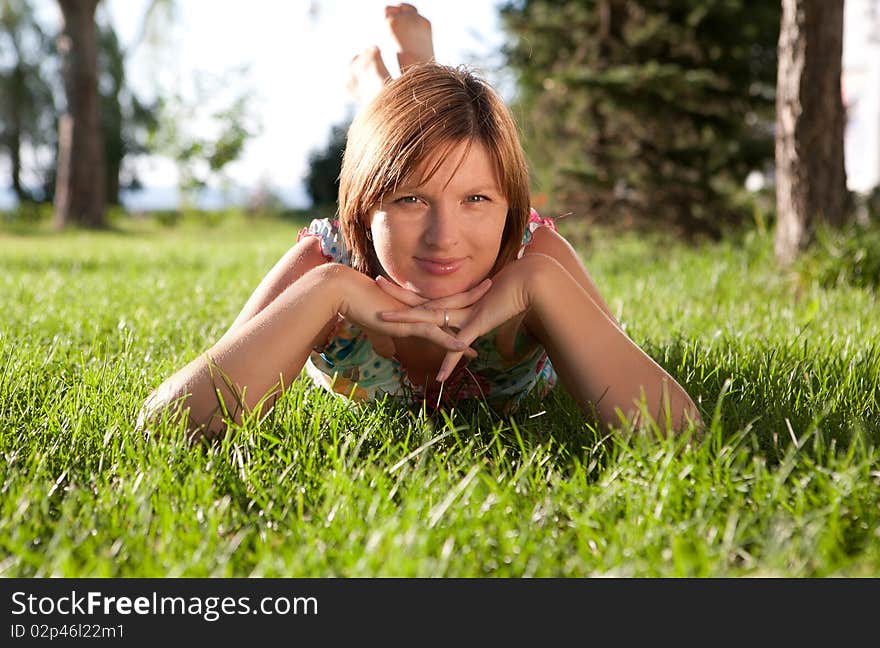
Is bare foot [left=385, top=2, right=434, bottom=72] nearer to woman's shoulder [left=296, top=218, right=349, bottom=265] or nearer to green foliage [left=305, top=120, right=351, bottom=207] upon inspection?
woman's shoulder [left=296, top=218, right=349, bottom=265]

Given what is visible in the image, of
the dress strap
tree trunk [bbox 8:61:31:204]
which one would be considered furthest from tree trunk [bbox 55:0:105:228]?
tree trunk [bbox 8:61:31:204]

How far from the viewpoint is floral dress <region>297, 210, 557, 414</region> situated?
6.81 ft

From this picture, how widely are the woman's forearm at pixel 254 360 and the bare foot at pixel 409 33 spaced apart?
5.73 ft

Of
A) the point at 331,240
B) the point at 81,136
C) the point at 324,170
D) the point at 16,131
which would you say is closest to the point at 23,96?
the point at 16,131

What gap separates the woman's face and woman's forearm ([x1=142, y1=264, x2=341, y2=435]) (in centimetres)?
15

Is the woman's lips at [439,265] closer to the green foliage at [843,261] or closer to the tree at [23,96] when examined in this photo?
the green foliage at [843,261]

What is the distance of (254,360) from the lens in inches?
70.5

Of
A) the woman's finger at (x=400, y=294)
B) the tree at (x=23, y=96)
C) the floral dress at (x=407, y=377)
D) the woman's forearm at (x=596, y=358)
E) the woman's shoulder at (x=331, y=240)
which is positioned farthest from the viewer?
the tree at (x=23, y=96)

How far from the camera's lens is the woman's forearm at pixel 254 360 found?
177 cm

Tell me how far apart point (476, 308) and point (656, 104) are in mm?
4935

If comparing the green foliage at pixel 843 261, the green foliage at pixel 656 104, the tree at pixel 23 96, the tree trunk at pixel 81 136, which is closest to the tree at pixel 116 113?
the tree at pixel 23 96
